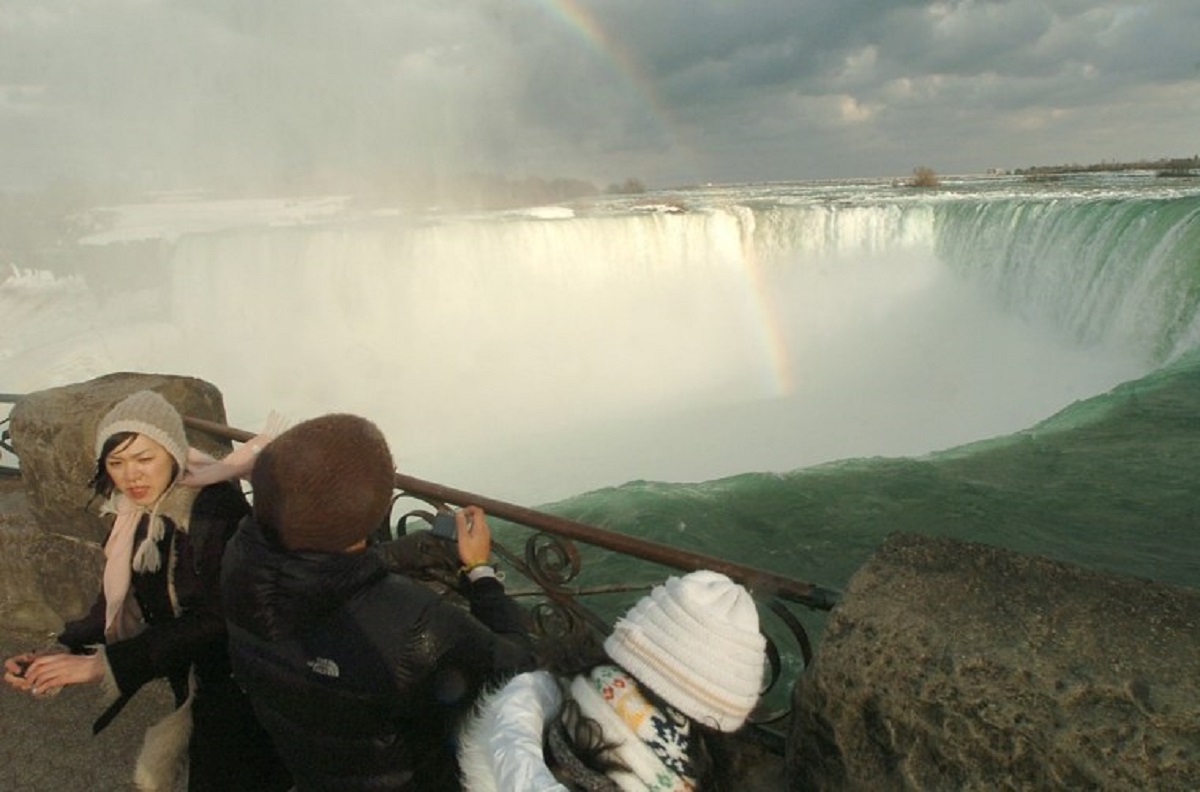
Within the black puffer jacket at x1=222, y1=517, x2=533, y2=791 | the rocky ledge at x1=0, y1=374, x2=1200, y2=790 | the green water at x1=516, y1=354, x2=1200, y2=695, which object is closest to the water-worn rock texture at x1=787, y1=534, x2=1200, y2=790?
the rocky ledge at x1=0, y1=374, x2=1200, y2=790

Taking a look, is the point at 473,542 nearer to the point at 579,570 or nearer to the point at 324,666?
the point at 324,666

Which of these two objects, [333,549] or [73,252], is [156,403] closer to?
[333,549]

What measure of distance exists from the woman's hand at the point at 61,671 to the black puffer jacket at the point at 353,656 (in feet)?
1.84

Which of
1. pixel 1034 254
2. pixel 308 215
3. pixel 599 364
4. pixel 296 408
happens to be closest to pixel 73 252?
pixel 308 215

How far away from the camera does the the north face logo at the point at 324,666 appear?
1412 millimetres

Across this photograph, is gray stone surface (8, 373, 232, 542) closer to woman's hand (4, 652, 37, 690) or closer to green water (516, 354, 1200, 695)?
woman's hand (4, 652, 37, 690)

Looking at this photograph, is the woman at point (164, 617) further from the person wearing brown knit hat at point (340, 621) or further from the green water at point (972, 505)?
the green water at point (972, 505)

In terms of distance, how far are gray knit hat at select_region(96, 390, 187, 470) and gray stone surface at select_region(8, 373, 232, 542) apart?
171cm

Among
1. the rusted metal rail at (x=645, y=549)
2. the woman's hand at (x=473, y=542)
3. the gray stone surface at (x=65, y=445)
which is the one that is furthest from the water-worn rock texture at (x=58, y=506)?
the woman's hand at (x=473, y=542)

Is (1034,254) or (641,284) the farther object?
(641,284)

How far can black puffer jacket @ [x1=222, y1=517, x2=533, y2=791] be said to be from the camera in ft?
4.59

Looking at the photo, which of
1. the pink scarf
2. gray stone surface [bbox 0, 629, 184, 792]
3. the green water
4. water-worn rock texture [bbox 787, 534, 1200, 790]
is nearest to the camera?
water-worn rock texture [bbox 787, 534, 1200, 790]

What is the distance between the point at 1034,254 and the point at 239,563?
2150cm

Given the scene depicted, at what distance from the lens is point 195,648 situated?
1918mm
